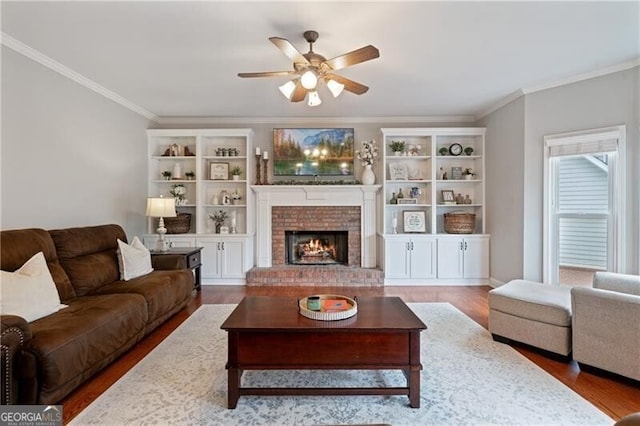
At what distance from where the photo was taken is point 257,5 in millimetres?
2355

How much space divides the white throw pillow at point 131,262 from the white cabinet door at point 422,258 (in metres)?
3.72

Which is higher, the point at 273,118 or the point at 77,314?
the point at 273,118

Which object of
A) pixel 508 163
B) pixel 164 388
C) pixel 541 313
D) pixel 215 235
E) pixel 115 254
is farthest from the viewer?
pixel 215 235

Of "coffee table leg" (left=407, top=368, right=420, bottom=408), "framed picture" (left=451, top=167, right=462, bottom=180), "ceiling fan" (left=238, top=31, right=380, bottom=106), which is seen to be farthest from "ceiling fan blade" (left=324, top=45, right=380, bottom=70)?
"framed picture" (left=451, top=167, right=462, bottom=180)

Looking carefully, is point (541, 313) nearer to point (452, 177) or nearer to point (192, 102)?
point (452, 177)

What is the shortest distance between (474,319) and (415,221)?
209cm

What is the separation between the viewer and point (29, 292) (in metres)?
2.17

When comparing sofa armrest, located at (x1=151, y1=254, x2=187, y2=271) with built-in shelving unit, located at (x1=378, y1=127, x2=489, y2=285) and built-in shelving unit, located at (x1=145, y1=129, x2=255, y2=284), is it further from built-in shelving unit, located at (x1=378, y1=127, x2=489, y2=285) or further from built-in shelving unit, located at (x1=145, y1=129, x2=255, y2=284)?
built-in shelving unit, located at (x1=378, y1=127, x2=489, y2=285)

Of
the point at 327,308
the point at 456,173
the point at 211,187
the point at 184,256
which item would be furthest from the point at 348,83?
the point at 211,187

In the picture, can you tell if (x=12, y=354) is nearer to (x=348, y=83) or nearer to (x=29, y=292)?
(x=29, y=292)

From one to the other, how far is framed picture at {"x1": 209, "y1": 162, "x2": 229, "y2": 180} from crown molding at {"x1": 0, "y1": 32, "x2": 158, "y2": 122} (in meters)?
1.34

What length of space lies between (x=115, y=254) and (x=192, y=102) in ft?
7.80

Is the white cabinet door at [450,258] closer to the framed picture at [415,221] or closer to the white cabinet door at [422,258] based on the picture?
the white cabinet door at [422,258]

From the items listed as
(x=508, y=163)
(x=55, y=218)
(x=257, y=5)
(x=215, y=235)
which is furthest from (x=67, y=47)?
(x=508, y=163)
